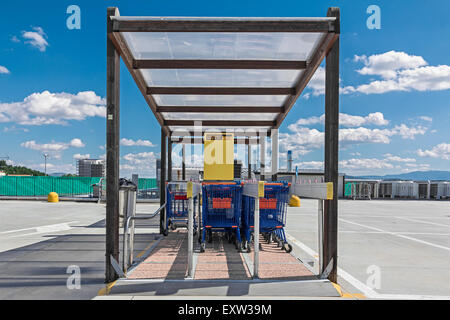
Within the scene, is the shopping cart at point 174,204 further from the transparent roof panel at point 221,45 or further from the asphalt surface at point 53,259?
the transparent roof panel at point 221,45

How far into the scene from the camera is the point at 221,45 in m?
5.57

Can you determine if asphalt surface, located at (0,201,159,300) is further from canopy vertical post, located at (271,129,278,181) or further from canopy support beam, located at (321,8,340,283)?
canopy vertical post, located at (271,129,278,181)

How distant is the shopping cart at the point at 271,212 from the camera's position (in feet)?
22.8

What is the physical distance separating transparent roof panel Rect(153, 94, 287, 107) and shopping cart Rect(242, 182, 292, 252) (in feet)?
8.16

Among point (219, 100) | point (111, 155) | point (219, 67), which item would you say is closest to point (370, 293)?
point (111, 155)

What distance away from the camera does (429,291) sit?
460 centimetres

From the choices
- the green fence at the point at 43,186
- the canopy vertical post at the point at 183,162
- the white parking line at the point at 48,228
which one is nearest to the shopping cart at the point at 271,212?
the canopy vertical post at the point at 183,162

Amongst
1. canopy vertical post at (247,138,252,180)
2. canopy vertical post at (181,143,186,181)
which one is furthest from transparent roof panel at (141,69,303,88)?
canopy vertical post at (181,143,186,181)

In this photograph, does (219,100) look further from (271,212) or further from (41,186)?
(41,186)

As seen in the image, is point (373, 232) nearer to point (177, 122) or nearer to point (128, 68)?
point (177, 122)
